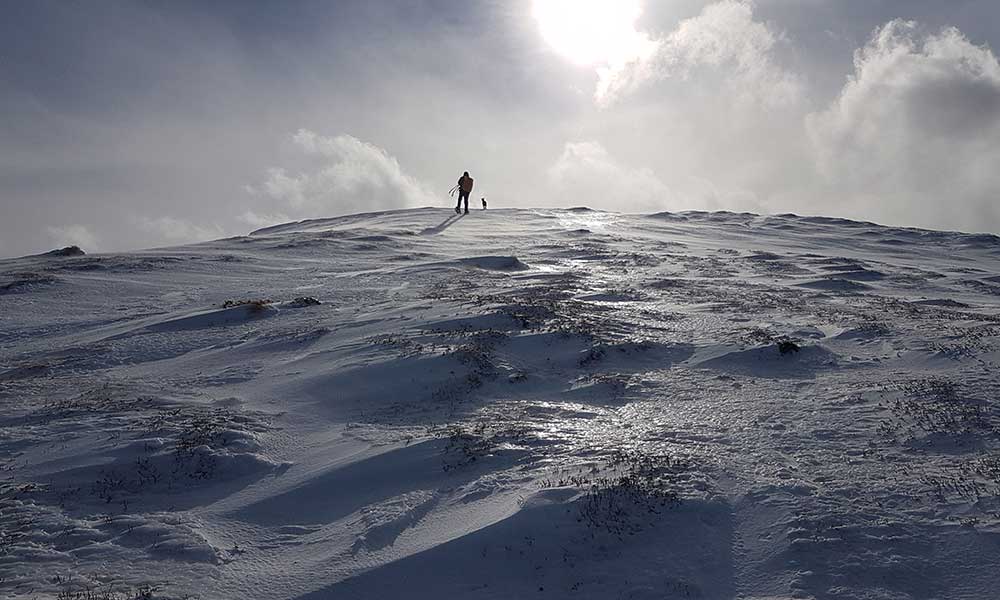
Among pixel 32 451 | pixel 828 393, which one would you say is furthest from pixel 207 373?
pixel 828 393

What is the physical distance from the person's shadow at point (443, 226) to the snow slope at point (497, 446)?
1535 centimetres

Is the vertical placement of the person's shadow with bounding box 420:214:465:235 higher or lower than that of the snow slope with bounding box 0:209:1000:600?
higher

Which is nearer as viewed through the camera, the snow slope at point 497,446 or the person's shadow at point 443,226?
the snow slope at point 497,446

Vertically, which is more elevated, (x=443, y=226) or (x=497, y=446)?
(x=443, y=226)

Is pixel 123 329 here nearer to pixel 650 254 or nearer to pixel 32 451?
pixel 32 451

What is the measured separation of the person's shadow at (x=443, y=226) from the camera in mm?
30688

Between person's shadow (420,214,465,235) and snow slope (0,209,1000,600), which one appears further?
person's shadow (420,214,465,235)

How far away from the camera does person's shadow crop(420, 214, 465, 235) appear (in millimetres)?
30688

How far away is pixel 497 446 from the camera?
7.06m

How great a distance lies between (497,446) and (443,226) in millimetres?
27203

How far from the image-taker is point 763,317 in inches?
506

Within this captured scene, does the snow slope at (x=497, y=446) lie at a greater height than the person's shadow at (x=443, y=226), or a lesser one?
lesser

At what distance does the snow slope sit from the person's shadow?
15.4m

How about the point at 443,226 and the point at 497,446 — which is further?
the point at 443,226
